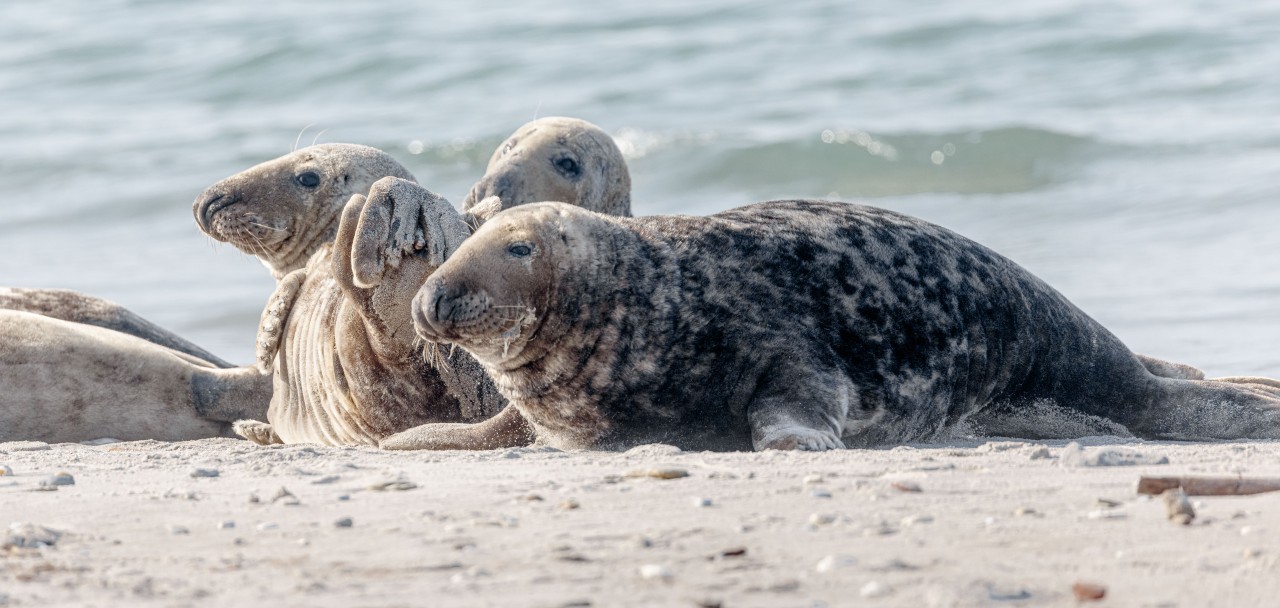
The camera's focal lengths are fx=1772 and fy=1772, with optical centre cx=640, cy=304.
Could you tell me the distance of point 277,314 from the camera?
6.17 meters

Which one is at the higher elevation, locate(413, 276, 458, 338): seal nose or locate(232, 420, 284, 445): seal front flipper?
locate(413, 276, 458, 338): seal nose

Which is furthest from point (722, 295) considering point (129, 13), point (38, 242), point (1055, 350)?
point (129, 13)

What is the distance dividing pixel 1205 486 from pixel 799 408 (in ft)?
4.21

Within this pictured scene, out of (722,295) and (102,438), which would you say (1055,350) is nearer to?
(722,295)

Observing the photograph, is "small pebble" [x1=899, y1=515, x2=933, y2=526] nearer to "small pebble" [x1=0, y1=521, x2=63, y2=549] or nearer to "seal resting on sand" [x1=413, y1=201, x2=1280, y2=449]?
"seal resting on sand" [x1=413, y1=201, x2=1280, y2=449]

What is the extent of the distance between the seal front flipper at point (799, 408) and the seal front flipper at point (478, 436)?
70 cm

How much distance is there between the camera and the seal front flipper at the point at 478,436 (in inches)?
200

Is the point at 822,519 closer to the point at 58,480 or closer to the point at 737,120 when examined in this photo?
the point at 58,480

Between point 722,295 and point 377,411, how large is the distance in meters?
1.25

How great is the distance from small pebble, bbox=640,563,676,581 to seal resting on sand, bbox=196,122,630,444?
6.94 feet

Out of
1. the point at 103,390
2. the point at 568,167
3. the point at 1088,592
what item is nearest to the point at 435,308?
the point at 1088,592

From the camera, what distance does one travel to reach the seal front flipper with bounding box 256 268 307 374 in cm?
615

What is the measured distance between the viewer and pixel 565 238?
4.86 m

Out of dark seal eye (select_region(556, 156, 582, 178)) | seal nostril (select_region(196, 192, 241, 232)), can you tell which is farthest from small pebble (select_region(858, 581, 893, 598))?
dark seal eye (select_region(556, 156, 582, 178))
